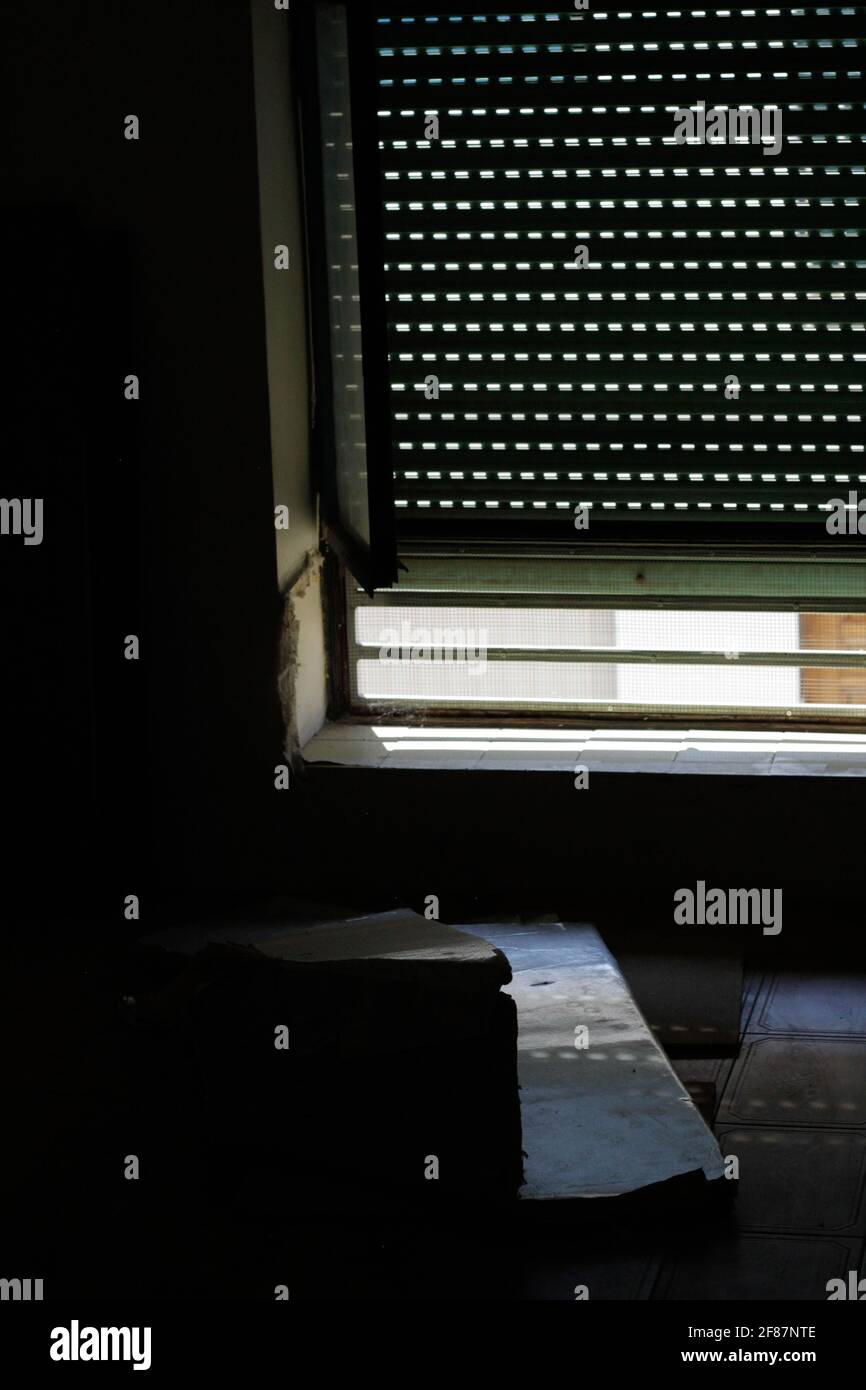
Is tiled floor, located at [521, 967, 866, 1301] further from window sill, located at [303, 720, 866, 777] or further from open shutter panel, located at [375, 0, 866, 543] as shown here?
open shutter panel, located at [375, 0, 866, 543]

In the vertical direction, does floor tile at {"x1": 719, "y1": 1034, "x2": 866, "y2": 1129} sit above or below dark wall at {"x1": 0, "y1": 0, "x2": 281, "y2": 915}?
below

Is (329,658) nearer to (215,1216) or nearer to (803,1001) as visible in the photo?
(803,1001)

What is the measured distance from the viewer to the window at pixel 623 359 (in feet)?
13.1

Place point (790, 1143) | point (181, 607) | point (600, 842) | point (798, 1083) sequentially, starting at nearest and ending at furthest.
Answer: point (790, 1143)
point (798, 1083)
point (600, 842)
point (181, 607)

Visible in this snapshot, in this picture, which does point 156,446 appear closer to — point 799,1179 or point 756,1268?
point 799,1179

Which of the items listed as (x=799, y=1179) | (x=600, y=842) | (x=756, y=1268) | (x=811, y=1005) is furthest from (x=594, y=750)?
(x=756, y=1268)

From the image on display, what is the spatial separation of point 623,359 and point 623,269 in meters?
0.21

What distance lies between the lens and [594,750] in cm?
423

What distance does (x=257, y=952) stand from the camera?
2748 millimetres

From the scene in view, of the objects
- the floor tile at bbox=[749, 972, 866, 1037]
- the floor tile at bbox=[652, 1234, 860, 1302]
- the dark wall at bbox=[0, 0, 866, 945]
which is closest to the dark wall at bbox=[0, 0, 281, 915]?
the dark wall at bbox=[0, 0, 866, 945]

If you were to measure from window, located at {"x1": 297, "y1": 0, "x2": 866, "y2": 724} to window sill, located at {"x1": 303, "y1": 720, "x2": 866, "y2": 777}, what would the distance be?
0.29 feet

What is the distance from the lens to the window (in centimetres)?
399

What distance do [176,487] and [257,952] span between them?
1726 millimetres

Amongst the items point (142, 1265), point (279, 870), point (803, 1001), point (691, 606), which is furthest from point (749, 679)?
point (142, 1265)
